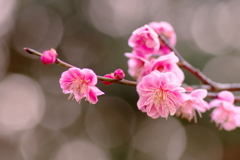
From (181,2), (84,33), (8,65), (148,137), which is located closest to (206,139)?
(148,137)

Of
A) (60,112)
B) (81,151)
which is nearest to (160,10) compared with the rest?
(60,112)

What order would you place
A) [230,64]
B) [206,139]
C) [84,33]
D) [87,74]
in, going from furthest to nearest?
[206,139] < [84,33] < [230,64] < [87,74]

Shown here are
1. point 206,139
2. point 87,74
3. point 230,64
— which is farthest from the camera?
point 206,139

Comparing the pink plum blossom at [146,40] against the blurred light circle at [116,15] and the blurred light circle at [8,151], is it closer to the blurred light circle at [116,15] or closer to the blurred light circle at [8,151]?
the blurred light circle at [116,15]

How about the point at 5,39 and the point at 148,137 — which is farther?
the point at 148,137

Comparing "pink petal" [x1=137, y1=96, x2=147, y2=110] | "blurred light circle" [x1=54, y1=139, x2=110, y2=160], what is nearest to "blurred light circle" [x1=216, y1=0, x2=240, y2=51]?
"blurred light circle" [x1=54, y1=139, x2=110, y2=160]

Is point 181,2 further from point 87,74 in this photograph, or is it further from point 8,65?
point 87,74
